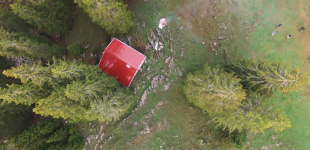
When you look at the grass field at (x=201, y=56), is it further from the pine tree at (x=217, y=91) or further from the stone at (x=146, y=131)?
the pine tree at (x=217, y=91)

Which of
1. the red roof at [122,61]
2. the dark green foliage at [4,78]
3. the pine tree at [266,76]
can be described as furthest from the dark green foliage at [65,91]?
the pine tree at [266,76]

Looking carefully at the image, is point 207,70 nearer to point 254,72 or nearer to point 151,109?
point 254,72

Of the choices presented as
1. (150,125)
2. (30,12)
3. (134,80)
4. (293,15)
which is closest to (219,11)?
(293,15)

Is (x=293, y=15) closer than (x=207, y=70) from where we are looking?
No

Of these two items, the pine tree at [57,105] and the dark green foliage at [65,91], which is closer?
the dark green foliage at [65,91]

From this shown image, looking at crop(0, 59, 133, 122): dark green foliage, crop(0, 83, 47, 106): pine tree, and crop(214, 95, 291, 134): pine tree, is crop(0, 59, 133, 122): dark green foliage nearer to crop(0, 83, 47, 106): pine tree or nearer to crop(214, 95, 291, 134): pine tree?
crop(0, 83, 47, 106): pine tree

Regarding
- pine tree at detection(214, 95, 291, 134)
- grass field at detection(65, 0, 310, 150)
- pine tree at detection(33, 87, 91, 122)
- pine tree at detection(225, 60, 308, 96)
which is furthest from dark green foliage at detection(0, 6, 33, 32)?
pine tree at detection(214, 95, 291, 134)
